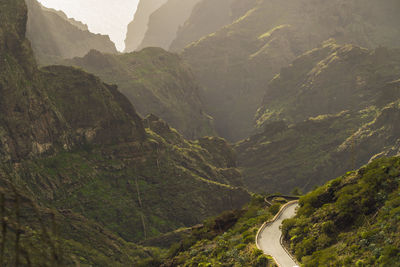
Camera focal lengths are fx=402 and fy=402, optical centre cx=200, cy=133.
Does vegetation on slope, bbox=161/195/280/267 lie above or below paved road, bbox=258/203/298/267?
above

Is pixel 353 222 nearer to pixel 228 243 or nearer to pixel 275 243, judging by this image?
pixel 275 243

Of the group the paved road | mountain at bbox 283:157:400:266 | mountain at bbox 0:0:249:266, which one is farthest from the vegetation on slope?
mountain at bbox 0:0:249:266

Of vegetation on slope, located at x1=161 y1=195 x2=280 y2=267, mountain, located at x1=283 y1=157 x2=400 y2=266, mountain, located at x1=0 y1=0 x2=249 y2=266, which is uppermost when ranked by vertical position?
mountain, located at x1=0 y1=0 x2=249 y2=266

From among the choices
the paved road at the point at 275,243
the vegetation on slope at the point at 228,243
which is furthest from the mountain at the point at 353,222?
the vegetation on slope at the point at 228,243

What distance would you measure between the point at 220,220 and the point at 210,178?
96.6 meters

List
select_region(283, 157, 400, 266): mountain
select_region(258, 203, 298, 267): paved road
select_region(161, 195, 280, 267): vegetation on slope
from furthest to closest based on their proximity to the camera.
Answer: select_region(161, 195, 280, 267): vegetation on slope → select_region(258, 203, 298, 267): paved road → select_region(283, 157, 400, 266): mountain

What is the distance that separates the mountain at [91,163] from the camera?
3873 inches

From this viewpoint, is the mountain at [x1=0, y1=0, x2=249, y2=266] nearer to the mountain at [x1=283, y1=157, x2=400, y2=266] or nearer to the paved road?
the paved road

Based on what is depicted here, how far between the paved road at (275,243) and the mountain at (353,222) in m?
0.96

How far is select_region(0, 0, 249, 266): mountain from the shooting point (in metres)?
98.4

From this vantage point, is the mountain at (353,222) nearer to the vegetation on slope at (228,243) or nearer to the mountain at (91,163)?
the vegetation on slope at (228,243)

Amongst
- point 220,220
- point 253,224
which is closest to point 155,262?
point 220,220

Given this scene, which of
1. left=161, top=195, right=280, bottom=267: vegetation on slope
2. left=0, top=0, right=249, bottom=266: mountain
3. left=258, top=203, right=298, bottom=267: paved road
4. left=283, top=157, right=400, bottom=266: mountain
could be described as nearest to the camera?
left=283, top=157, right=400, bottom=266: mountain

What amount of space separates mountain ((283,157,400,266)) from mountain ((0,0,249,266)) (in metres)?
53.4
